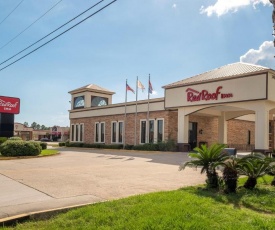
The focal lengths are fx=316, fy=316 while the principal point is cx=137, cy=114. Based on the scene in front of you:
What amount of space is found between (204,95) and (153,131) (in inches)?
263

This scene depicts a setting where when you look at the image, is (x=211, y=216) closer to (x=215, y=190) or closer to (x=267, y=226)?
(x=267, y=226)

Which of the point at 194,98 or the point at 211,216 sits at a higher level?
the point at 194,98

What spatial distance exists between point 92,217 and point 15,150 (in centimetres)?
1599

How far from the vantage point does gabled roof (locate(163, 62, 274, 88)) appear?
22.0 m

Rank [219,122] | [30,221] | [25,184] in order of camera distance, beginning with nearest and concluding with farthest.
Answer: [30,221] < [25,184] < [219,122]

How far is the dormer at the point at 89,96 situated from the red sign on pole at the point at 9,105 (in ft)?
31.8

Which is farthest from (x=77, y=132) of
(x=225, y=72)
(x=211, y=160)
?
(x=211, y=160)

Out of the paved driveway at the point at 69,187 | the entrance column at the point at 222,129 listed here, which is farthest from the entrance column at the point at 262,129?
the paved driveway at the point at 69,187

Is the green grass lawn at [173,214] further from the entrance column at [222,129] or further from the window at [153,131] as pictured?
the entrance column at [222,129]

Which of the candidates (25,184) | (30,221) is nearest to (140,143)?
(25,184)

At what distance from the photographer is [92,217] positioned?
5.61 meters

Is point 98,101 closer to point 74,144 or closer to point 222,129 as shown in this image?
point 74,144

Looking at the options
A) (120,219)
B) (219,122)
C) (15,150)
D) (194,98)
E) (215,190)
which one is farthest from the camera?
(219,122)

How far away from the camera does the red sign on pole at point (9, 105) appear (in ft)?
108
